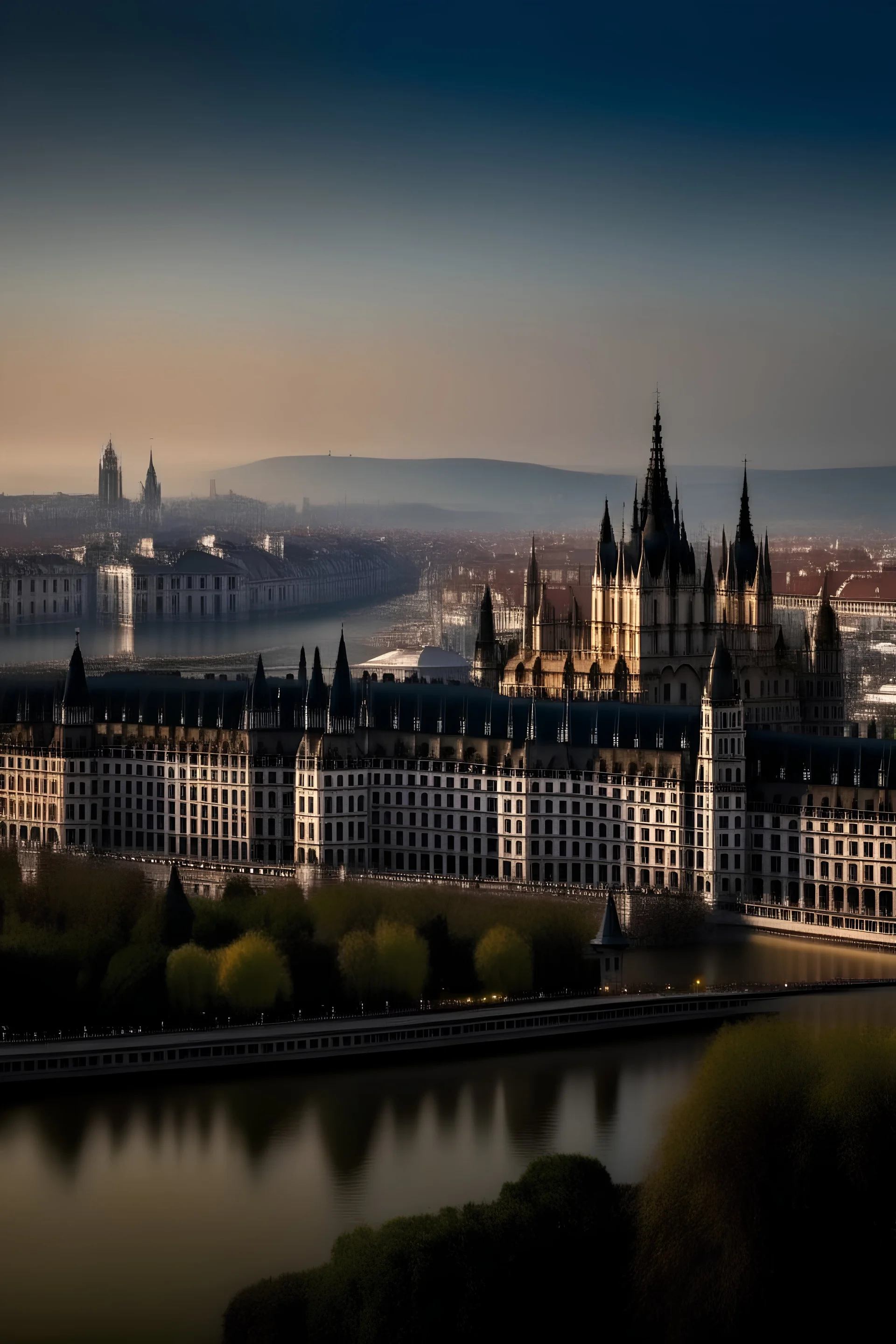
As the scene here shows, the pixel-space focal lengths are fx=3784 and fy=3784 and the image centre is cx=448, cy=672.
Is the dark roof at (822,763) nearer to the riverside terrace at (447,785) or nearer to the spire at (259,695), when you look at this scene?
the riverside terrace at (447,785)

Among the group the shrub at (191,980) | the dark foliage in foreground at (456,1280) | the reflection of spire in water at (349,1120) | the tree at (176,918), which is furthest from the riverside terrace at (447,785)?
the dark foliage in foreground at (456,1280)

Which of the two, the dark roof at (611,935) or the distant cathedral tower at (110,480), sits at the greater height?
the distant cathedral tower at (110,480)

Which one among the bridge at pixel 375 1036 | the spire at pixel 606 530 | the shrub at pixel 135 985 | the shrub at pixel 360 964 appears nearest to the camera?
the bridge at pixel 375 1036

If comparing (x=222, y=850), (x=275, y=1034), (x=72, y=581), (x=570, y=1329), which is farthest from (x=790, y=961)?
(x=72, y=581)

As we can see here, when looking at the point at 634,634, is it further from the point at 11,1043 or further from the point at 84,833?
the point at 11,1043

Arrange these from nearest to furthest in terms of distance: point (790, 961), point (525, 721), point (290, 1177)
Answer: point (290, 1177)
point (790, 961)
point (525, 721)

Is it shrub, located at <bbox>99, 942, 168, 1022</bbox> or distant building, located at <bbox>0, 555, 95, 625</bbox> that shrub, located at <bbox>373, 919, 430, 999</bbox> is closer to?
shrub, located at <bbox>99, 942, 168, 1022</bbox>
